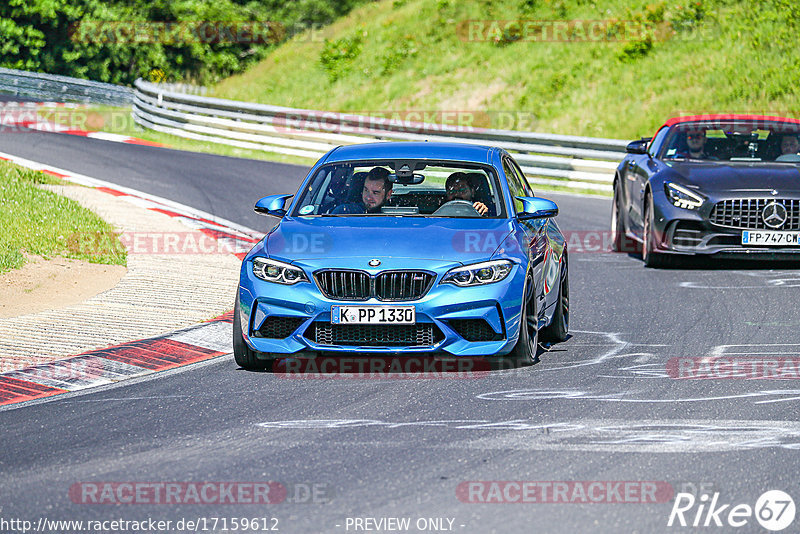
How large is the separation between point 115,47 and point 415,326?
1857 inches

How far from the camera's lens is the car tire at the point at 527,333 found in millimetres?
7926

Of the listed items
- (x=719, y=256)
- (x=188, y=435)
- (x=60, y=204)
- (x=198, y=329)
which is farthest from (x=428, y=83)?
(x=188, y=435)

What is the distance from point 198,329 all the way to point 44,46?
44.7 metres

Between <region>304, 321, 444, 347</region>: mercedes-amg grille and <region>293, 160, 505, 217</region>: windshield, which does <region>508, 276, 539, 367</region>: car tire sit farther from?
<region>293, 160, 505, 217</region>: windshield

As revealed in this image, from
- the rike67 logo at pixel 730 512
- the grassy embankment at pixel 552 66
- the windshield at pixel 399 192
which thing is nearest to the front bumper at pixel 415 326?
the windshield at pixel 399 192

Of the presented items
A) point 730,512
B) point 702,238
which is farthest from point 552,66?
point 730,512

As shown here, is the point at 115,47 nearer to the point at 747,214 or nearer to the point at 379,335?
the point at 747,214

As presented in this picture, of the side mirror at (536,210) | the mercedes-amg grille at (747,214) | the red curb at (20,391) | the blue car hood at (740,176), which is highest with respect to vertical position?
the side mirror at (536,210)

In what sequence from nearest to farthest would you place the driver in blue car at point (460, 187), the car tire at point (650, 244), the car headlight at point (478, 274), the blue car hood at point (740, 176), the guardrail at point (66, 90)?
the car headlight at point (478, 274), the driver in blue car at point (460, 187), the blue car hood at point (740, 176), the car tire at point (650, 244), the guardrail at point (66, 90)

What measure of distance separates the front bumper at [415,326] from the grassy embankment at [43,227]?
16.4 feet

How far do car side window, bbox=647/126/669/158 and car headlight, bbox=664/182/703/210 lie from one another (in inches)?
41.2

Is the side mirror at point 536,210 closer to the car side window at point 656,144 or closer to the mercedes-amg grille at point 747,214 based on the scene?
the mercedes-amg grille at point 747,214

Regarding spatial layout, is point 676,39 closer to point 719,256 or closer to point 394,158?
point 719,256

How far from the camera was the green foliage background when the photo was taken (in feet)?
165
